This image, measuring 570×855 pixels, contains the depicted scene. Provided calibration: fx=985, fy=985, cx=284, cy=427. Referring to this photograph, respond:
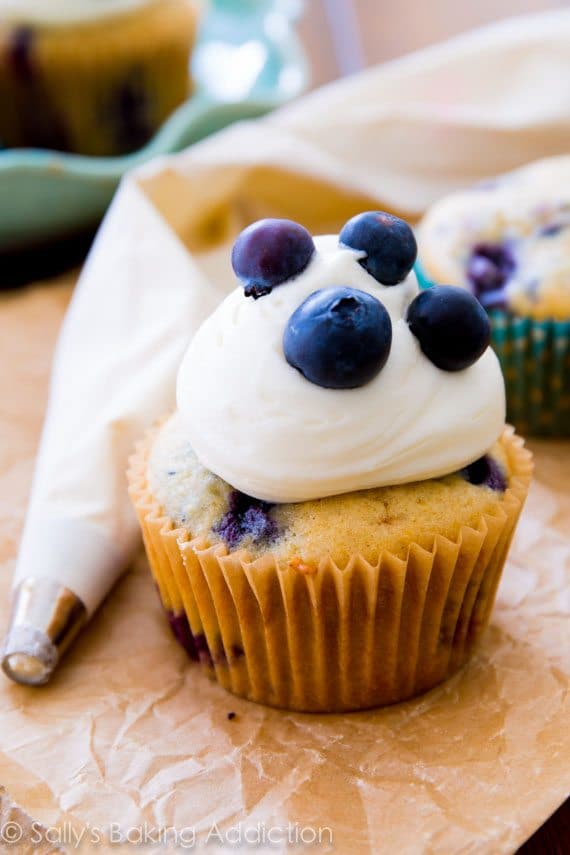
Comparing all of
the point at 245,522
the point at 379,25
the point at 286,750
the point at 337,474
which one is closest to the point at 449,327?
the point at 337,474

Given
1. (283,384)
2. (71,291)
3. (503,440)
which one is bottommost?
(71,291)

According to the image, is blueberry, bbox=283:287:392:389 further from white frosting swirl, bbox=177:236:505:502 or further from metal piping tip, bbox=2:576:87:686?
metal piping tip, bbox=2:576:87:686

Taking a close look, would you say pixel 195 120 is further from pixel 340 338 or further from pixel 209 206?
pixel 340 338

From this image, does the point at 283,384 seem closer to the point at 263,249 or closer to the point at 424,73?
the point at 263,249

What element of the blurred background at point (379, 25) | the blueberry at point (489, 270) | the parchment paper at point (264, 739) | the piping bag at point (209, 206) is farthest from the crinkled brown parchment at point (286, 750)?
the blurred background at point (379, 25)

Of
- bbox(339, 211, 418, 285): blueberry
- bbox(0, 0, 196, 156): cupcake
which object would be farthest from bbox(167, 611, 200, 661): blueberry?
bbox(0, 0, 196, 156): cupcake

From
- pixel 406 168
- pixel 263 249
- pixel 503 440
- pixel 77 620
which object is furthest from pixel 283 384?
pixel 406 168
